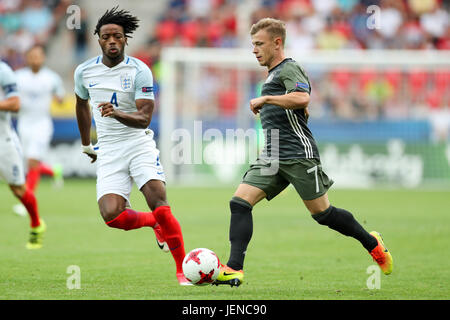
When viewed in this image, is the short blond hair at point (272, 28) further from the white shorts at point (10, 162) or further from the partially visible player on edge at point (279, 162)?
the white shorts at point (10, 162)

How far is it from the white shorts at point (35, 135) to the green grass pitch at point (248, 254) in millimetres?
1106

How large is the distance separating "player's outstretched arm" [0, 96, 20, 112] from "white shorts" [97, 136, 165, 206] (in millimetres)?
2462

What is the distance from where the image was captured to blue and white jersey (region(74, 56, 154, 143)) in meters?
7.45

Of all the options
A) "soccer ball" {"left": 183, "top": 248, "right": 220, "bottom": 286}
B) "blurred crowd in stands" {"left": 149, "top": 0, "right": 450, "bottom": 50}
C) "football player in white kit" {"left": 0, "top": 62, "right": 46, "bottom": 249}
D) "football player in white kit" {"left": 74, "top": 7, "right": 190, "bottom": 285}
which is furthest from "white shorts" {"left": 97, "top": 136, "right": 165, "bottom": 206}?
"blurred crowd in stands" {"left": 149, "top": 0, "right": 450, "bottom": 50}

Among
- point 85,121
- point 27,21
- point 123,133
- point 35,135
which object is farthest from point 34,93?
point 27,21

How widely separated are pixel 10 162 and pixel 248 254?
3.22 meters

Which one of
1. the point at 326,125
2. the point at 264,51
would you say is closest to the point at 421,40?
the point at 326,125

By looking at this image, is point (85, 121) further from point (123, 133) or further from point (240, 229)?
point (240, 229)

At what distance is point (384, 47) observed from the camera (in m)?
23.7

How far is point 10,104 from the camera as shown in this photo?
963 centimetres

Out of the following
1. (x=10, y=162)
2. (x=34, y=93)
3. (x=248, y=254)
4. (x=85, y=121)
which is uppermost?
(x=34, y=93)

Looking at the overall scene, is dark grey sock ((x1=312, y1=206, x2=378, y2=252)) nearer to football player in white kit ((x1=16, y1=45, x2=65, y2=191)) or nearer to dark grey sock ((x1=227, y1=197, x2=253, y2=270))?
dark grey sock ((x1=227, y1=197, x2=253, y2=270))

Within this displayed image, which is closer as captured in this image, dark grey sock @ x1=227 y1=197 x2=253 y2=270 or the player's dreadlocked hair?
dark grey sock @ x1=227 y1=197 x2=253 y2=270

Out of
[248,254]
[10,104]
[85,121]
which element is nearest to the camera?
[85,121]
